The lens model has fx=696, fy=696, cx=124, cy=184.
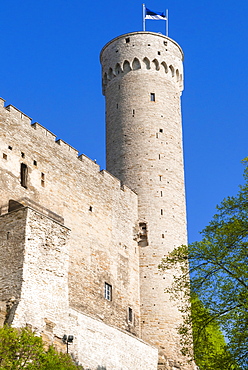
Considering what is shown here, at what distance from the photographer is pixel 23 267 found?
822 inches

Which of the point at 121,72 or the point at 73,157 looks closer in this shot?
the point at 73,157

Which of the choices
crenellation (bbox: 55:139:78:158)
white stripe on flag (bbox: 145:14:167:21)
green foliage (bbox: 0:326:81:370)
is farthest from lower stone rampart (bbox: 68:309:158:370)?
white stripe on flag (bbox: 145:14:167:21)

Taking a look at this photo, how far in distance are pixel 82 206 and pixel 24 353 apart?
36.3 feet

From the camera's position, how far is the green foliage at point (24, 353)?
18172mm

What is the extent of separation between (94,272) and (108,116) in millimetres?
9964

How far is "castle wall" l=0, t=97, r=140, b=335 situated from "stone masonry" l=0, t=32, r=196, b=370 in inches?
1.9

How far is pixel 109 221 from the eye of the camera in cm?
3044

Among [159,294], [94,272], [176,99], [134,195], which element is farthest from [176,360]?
[176,99]

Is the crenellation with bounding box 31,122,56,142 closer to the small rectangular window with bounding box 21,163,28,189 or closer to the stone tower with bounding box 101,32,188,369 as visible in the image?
the small rectangular window with bounding box 21,163,28,189

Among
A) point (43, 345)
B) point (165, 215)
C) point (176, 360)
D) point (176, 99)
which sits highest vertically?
point (176, 99)

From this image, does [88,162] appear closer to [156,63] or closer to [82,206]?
[82,206]

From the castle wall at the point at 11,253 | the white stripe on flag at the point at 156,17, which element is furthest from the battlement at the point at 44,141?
the white stripe on flag at the point at 156,17

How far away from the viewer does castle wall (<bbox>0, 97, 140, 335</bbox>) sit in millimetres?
26053

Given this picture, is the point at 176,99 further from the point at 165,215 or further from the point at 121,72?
the point at 165,215
